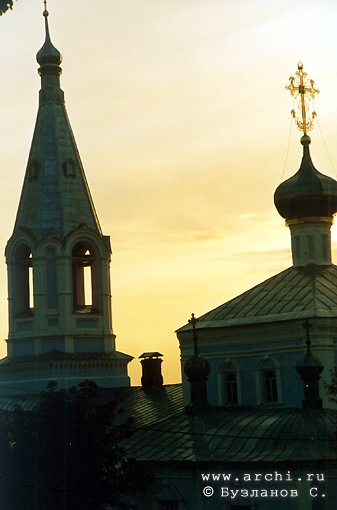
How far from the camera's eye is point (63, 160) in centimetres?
3531

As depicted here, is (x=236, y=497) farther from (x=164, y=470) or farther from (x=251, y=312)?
(x=251, y=312)

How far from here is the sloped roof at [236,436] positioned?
26094 millimetres

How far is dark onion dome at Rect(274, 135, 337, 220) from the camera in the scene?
32531 millimetres

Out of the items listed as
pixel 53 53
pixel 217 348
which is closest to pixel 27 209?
pixel 53 53

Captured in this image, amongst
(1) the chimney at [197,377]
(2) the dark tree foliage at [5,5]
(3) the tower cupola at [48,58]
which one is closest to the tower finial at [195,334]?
(1) the chimney at [197,377]

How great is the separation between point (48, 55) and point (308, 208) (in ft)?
27.9

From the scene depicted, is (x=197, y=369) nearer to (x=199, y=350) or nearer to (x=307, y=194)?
(x=199, y=350)

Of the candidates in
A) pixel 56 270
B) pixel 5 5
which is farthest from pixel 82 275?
pixel 5 5

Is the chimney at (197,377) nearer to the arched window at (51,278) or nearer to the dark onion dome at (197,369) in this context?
the dark onion dome at (197,369)

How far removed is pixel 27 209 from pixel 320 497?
13401 mm

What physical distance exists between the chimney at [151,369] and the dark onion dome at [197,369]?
5847mm

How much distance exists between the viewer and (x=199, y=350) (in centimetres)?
3222

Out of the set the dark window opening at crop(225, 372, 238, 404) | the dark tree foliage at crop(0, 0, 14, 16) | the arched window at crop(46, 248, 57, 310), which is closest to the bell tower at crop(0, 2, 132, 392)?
the arched window at crop(46, 248, 57, 310)

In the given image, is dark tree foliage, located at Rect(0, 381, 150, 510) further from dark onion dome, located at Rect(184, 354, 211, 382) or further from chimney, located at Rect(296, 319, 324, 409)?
chimney, located at Rect(296, 319, 324, 409)
